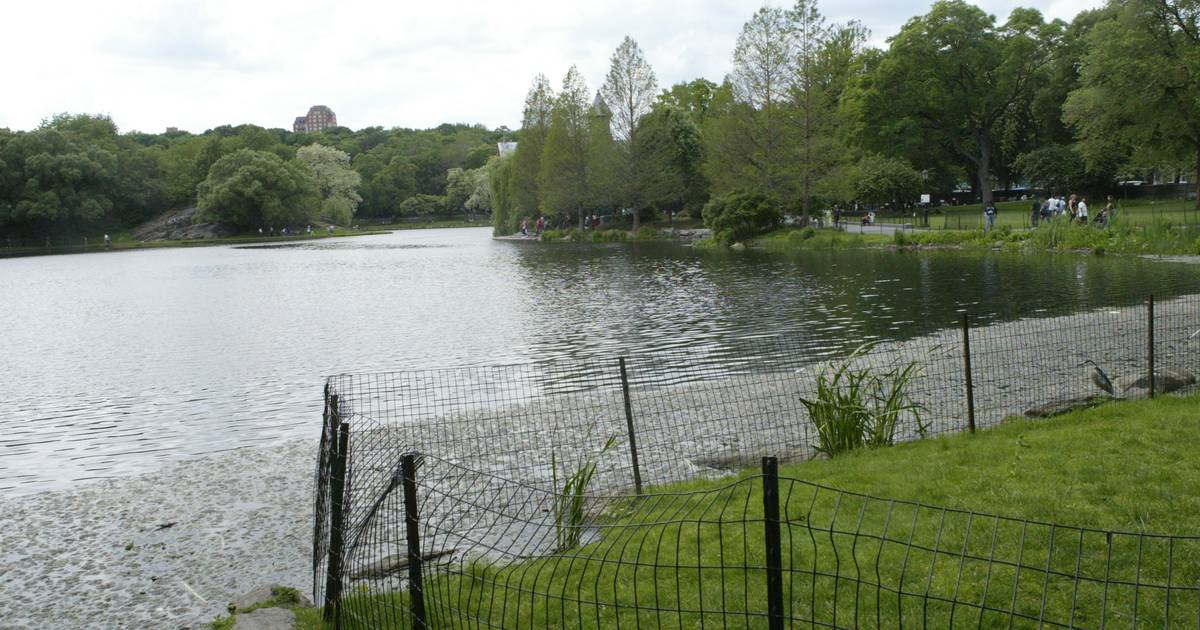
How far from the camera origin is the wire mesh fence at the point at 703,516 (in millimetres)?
5039

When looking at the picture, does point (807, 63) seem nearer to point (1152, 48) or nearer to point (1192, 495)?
point (1152, 48)

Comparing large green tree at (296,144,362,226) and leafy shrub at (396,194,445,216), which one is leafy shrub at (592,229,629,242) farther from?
leafy shrub at (396,194,445,216)

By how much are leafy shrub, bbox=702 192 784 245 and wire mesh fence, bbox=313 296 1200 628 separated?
37362 mm

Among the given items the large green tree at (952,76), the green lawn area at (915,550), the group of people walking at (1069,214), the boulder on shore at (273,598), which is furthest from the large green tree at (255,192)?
the green lawn area at (915,550)

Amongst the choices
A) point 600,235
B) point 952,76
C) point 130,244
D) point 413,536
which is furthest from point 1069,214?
point 130,244

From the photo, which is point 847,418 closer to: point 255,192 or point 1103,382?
point 1103,382

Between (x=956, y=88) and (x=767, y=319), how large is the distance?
170ft

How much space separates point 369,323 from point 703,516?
21.7m

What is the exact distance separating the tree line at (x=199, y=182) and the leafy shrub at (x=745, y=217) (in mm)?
72412

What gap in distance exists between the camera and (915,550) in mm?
5883

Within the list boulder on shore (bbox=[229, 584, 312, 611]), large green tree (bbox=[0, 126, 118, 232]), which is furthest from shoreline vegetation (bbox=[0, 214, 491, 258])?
boulder on shore (bbox=[229, 584, 312, 611])

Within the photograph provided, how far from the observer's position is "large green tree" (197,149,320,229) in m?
109

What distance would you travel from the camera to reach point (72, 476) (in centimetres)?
1151

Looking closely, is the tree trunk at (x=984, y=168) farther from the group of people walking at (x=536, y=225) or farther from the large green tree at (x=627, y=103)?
the group of people walking at (x=536, y=225)
